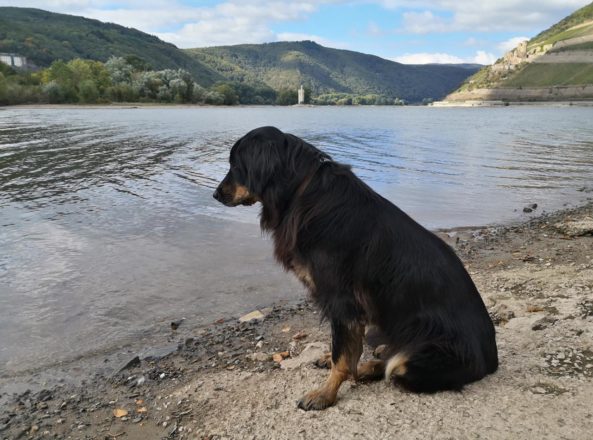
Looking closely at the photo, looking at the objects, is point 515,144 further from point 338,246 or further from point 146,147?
point 338,246

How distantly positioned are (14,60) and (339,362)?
193973 millimetres

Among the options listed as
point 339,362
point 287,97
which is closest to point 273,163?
point 339,362

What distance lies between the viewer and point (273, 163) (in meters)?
4.04

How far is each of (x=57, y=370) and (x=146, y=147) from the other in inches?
950

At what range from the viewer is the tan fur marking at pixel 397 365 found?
3.82 meters

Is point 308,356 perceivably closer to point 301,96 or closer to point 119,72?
point 119,72

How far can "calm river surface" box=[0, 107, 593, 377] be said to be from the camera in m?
6.81

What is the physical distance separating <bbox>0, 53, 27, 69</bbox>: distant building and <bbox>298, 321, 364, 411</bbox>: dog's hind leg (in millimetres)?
187147

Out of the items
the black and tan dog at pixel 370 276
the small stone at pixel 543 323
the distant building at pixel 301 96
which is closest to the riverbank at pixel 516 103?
the distant building at pixel 301 96

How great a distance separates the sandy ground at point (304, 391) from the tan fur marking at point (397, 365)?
18 cm

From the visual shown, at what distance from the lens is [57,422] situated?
4375 mm

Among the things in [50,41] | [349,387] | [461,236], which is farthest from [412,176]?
[50,41]

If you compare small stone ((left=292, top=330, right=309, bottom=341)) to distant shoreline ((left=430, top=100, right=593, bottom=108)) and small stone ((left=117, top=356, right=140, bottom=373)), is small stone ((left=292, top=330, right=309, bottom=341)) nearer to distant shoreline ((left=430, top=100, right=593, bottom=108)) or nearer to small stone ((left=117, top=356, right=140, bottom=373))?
small stone ((left=117, top=356, right=140, bottom=373))

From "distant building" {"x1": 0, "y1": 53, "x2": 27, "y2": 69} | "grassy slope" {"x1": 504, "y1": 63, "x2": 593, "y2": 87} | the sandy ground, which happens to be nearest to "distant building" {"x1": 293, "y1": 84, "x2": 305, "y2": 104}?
→ "grassy slope" {"x1": 504, "y1": 63, "x2": 593, "y2": 87}
